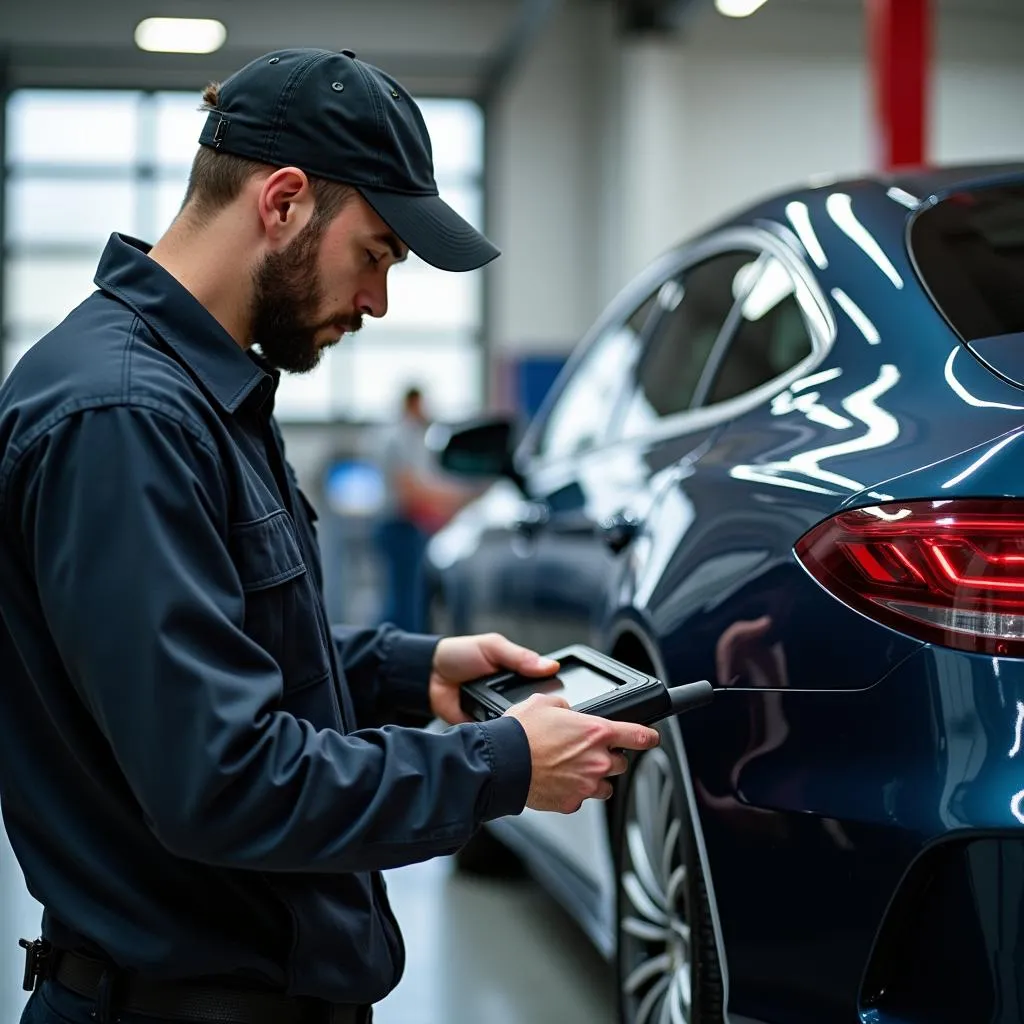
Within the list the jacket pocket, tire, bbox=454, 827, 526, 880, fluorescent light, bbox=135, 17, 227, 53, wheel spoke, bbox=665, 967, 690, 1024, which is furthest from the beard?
fluorescent light, bbox=135, 17, 227, 53

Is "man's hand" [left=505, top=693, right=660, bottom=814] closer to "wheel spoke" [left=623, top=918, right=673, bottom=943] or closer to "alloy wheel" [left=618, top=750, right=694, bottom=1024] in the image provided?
"alloy wheel" [left=618, top=750, right=694, bottom=1024]

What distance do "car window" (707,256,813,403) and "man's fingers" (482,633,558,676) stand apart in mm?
654

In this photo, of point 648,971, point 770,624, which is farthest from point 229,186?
point 648,971

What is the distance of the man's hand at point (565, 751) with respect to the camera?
143 cm

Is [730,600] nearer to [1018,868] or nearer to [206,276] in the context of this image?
[1018,868]

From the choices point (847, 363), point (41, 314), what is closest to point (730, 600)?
point (847, 363)

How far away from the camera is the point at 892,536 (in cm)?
162

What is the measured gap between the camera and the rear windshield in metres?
1.95

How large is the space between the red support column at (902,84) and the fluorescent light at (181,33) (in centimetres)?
830

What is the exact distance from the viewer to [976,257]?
2109 millimetres

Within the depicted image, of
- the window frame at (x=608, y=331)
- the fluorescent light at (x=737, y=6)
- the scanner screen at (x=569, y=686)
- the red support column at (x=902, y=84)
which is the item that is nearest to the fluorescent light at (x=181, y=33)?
the fluorescent light at (x=737, y=6)

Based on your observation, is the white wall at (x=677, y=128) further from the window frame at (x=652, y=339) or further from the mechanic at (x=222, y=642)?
the mechanic at (x=222, y=642)

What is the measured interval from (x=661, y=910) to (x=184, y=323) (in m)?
1.30

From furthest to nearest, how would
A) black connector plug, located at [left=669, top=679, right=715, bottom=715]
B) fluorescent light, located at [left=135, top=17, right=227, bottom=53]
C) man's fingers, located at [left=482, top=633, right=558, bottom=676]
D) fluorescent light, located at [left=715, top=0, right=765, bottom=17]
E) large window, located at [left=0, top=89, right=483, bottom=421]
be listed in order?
large window, located at [left=0, top=89, right=483, bottom=421] < fluorescent light, located at [left=135, top=17, right=227, bottom=53] < fluorescent light, located at [left=715, top=0, right=765, bottom=17] < man's fingers, located at [left=482, top=633, right=558, bottom=676] < black connector plug, located at [left=669, top=679, right=715, bottom=715]
